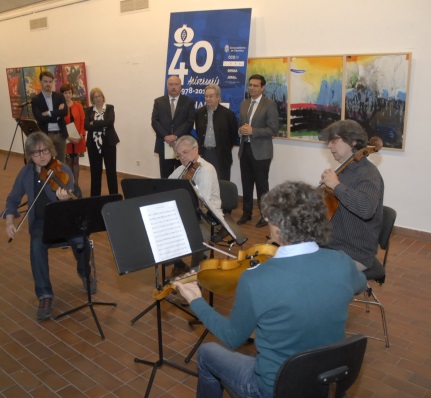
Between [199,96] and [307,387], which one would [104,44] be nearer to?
[199,96]

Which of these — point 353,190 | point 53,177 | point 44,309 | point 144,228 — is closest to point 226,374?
point 144,228

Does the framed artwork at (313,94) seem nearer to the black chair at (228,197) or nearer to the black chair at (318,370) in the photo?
the black chair at (228,197)

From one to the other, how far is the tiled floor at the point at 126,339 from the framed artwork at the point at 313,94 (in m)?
1.88

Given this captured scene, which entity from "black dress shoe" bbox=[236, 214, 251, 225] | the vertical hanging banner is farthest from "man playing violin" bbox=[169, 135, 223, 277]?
the vertical hanging banner

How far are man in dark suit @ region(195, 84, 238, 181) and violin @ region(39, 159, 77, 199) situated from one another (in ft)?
7.88

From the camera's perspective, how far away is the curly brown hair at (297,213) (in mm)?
1752

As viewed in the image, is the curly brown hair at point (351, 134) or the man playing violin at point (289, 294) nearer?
the man playing violin at point (289, 294)

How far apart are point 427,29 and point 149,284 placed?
3.72 meters

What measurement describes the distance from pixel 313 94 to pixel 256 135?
88 cm

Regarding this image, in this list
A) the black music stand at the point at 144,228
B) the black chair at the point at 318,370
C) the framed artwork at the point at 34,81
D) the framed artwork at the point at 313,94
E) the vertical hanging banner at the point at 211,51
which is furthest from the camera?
the framed artwork at the point at 34,81

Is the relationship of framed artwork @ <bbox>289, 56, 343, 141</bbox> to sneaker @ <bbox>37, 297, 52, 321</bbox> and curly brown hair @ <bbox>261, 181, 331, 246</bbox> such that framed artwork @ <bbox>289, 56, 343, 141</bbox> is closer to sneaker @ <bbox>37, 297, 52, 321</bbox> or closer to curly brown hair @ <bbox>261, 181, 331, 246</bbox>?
sneaker @ <bbox>37, 297, 52, 321</bbox>

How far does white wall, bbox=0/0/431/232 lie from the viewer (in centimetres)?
488

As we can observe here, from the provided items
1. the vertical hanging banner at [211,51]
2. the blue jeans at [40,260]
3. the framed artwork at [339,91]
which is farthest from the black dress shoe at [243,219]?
the blue jeans at [40,260]

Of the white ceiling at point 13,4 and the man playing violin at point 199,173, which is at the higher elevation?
the white ceiling at point 13,4
